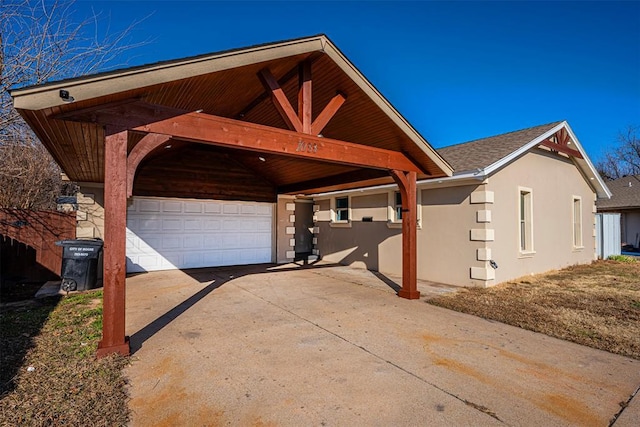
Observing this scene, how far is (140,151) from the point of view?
12.5 ft

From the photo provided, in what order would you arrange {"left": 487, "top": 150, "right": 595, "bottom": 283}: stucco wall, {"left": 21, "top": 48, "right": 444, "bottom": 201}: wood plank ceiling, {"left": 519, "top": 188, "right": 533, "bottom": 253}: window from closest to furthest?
{"left": 21, "top": 48, "right": 444, "bottom": 201}: wood plank ceiling
{"left": 487, "top": 150, "right": 595, "bottom": 283}: stucco wall
{"left": 519, "top": 188, "right": 533, "bottom": 253}: window

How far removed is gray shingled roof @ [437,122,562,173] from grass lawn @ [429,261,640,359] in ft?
9.71

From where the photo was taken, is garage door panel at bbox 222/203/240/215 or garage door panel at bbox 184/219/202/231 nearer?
garage door panel at bbox 184/219/202/231

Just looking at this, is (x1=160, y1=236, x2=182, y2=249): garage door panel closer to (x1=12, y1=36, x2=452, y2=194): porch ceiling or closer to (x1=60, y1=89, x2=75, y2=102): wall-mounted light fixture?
(x1=12, y1=36, x2=452, y2=194): porch ceiling

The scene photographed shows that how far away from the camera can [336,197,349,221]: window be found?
11.6 metres

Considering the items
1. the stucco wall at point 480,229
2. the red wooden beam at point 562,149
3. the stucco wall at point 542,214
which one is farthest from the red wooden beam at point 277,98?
the red wooden beam at point 562,149

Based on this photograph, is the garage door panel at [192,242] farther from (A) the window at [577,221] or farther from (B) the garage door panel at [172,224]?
(A) the window at [577,221]

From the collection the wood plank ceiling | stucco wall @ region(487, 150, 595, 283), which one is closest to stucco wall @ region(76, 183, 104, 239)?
the wood plank ceiling

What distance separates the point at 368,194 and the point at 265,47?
22.1 feet

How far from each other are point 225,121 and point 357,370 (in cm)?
343

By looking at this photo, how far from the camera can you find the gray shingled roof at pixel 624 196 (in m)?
18.0

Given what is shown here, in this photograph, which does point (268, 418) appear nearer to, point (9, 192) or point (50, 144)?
point (50, 144)

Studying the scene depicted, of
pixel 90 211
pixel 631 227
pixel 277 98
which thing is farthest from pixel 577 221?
pixel 90 211

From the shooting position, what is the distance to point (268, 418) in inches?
98.6
